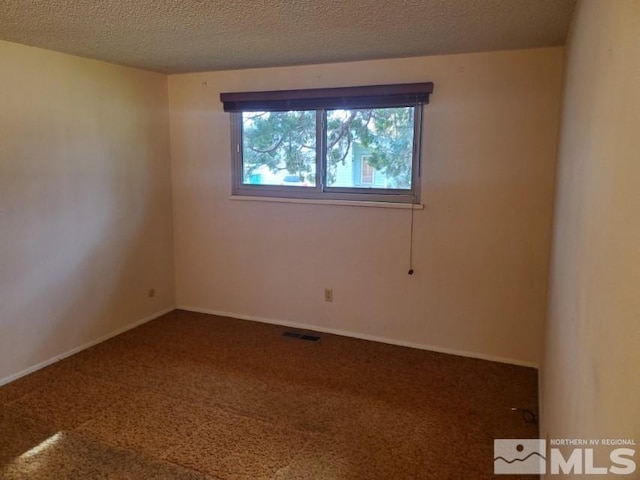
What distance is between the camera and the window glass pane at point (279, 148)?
3746mm

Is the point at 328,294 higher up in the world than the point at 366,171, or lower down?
lower down

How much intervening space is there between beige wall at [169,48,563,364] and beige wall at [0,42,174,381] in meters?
0.30

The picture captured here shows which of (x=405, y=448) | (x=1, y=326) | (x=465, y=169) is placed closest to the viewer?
(x=405, y=448)

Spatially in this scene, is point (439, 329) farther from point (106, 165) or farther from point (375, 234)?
point (106, 165)

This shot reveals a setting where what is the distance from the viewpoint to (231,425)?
8.35 ft

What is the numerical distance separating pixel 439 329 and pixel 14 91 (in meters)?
3.23

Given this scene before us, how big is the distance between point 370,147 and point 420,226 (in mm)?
697

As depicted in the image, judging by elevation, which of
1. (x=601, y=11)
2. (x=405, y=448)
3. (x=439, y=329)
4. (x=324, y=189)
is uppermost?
(x=601, y=11)

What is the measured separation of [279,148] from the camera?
3.86 meters

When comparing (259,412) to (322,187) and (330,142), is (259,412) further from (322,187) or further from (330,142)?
(330,142)

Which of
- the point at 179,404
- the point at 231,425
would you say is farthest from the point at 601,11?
the point at 179,404

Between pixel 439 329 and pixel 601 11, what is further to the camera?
pixel 439 329

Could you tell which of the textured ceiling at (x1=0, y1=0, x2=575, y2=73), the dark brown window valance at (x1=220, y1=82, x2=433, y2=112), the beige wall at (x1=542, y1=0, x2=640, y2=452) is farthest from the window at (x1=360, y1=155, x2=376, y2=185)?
the beige wall at (x1=542, y1=0, x2=640, y2=452)

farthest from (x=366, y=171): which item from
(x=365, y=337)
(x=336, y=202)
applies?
(x=365, y=337)
